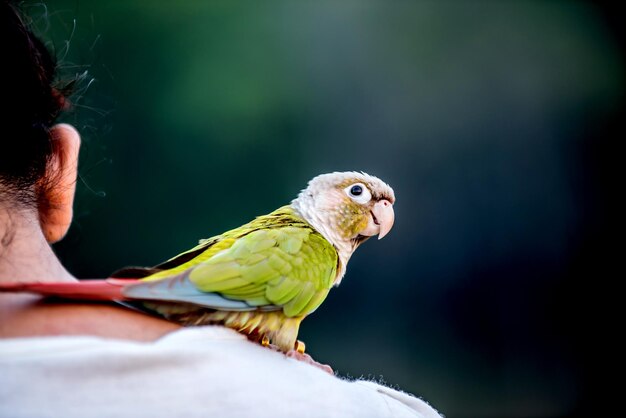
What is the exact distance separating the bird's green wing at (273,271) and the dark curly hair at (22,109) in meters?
0.19

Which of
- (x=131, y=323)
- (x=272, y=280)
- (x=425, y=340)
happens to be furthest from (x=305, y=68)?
(x=131, y=323)

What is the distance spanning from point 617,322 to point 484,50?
52.9 inches

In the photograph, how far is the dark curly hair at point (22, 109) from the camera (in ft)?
1.88

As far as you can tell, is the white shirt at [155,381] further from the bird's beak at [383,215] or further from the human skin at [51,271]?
the bird's beak at [383,215]

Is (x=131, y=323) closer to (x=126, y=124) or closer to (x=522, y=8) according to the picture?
(x=126, y=124)

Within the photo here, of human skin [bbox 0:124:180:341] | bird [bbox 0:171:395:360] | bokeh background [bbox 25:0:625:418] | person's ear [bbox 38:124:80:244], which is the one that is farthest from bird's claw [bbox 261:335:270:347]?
bokeh background [bbox 25:0:625:418]

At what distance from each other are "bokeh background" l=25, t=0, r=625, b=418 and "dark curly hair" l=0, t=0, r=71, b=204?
1757mm

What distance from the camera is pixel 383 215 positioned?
94cm

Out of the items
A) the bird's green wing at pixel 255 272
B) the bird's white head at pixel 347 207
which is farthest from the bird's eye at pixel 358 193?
the bird's green wing at pixel 255 272

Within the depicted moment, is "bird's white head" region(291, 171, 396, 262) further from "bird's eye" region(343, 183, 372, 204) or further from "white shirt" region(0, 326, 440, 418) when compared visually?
"white shirt" region(0, 326, 440, 418)

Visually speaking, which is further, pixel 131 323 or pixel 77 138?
pixel 77 138

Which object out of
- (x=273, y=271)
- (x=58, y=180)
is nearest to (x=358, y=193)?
(x=273, y=271)

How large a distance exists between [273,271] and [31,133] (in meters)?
0.29

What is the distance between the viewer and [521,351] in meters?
2.57
